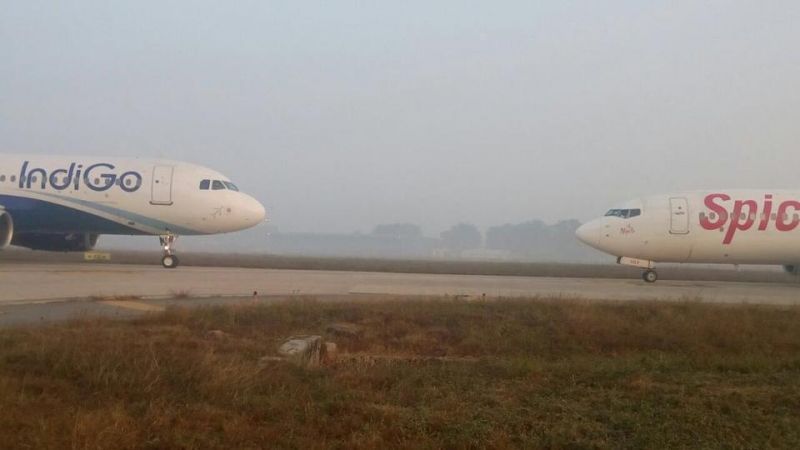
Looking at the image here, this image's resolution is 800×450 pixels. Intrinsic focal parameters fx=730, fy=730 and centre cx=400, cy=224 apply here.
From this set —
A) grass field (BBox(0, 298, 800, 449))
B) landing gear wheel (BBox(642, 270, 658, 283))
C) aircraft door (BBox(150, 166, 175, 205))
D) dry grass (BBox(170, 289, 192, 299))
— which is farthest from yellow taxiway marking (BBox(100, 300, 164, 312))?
landing gear wheel (BBox(642, 270, 658, 283))

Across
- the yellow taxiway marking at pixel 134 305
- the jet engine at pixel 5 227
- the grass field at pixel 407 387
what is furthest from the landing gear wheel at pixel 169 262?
the grass field at pixel 407 387

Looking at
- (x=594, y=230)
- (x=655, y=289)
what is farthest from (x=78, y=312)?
(x=594, y=230)

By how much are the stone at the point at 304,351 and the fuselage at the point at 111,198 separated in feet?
63.5

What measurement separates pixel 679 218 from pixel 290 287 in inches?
589

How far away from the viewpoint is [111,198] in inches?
1124

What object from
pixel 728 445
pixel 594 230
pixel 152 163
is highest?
pixel 152 163

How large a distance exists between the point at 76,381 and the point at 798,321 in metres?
12.6

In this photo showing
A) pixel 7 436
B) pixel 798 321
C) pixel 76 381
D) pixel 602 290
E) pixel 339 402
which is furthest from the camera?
pixel 602 290

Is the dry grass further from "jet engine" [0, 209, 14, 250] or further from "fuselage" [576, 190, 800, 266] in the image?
"fuselage" [576, 190, 800, 266]

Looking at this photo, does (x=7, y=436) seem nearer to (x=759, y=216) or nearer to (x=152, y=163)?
(x=152, y=163)

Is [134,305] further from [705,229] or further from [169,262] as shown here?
[705,229]

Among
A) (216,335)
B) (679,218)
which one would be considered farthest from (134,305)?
(679,218)

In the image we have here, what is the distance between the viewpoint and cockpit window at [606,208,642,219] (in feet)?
89.6

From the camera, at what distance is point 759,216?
88.8ft
